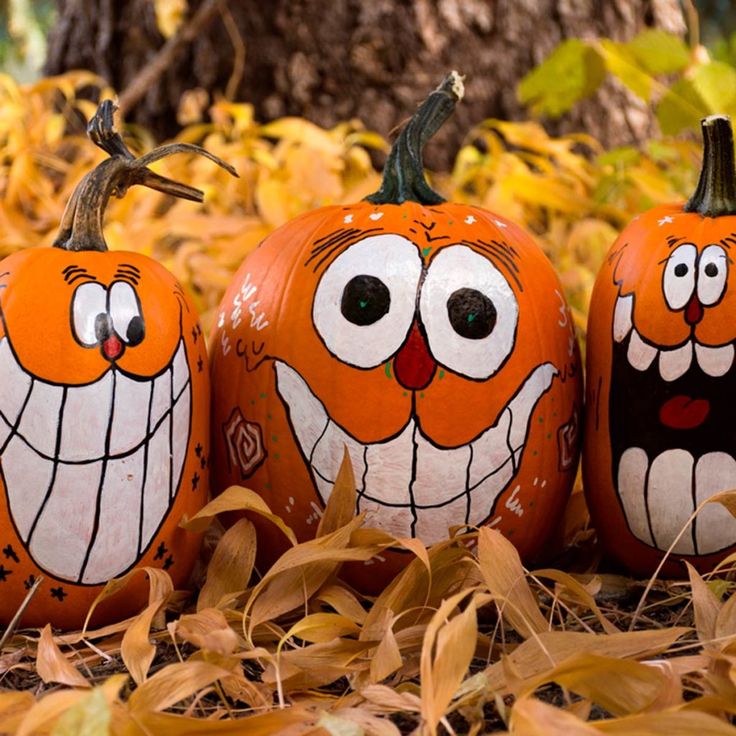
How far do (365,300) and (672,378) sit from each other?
0.32m

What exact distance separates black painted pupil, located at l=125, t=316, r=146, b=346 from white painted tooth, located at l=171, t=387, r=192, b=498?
73mm

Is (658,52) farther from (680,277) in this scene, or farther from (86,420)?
(86,420)

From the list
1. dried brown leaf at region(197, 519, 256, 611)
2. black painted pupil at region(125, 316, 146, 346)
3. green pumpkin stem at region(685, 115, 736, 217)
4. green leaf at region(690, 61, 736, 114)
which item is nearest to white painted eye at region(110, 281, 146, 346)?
black painted pupil at region(125, 316, 146, 346)

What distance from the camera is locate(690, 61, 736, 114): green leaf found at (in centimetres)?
168

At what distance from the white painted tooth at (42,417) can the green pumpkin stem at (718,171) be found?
26.5 inches

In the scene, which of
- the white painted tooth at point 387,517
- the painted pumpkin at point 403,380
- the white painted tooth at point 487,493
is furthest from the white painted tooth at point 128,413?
the white painted tooth at point 487,493

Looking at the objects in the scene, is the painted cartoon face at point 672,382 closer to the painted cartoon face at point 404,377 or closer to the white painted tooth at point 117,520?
the painted cartoon face at point 404,377

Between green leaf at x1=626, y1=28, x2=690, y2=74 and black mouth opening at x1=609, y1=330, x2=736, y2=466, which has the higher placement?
green leaf at x1=626, y1=28, x2=690, y2=74

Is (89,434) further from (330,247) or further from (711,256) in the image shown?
(711,256)

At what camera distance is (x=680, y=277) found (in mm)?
1030

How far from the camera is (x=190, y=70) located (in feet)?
8.20

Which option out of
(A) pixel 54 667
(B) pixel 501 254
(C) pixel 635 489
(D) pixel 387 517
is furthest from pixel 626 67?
(A) pixel 54 667

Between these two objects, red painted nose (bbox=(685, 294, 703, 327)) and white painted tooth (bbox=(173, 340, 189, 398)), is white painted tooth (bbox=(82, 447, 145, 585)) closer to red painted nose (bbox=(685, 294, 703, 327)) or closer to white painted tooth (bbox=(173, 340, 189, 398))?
white painted tooth (bbox=(173, 340, 189, 398))

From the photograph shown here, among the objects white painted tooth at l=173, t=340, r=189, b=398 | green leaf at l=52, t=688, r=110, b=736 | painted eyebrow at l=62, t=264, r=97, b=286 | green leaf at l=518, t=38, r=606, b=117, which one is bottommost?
green leaf at l=52, t=688, r=110, b=736
